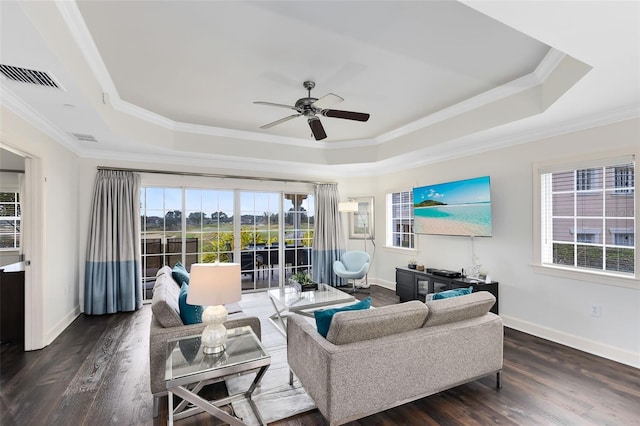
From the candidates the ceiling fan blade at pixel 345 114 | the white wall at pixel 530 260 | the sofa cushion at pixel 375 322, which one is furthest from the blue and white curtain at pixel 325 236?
the sofa cushion at pixel 375 322

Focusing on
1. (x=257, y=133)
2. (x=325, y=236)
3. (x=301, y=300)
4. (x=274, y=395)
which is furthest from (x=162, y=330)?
(x=325, y=236)

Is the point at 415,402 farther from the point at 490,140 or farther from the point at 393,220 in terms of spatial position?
the point at 393,220

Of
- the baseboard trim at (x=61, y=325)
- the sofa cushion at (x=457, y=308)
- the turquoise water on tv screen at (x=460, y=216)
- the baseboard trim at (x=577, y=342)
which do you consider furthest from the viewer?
the turquoise water on tv screen at (x=460, y=216)

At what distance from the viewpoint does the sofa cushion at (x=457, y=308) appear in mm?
2345

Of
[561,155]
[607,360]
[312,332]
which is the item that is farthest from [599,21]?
[607,360]

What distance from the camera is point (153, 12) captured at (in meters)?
2.22

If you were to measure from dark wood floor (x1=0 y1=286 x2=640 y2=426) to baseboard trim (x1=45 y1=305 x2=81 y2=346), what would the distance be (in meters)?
0.15

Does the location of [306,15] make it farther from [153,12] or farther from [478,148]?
[478,148]

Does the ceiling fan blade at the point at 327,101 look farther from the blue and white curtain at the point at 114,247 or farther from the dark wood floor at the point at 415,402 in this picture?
the blue and white curtain at the point at 114,247

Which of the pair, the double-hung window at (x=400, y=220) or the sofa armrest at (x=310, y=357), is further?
the double-hung window at (x=400, y=220)

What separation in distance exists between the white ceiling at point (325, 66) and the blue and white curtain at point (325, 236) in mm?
1913

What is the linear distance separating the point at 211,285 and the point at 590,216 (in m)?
4.05

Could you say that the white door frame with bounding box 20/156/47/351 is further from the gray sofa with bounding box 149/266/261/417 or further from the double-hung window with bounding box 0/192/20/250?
the double-hung window with bounding box 0/192/20/250

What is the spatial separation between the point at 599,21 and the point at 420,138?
3.07 metres
